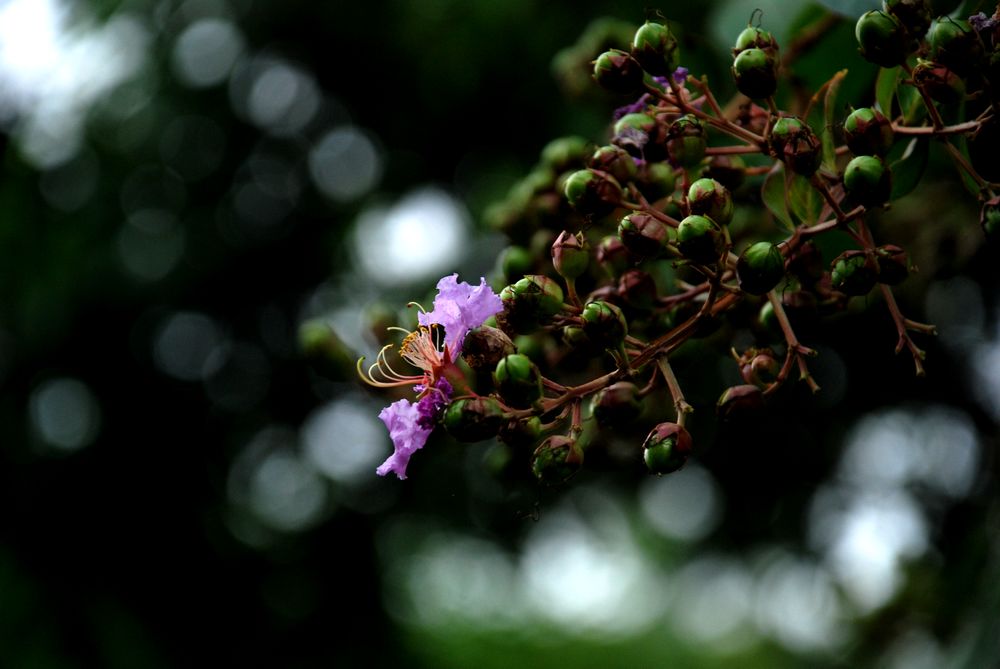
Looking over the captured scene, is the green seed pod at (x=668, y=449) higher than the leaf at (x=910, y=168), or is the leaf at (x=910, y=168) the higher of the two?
the leaf at (x=910, y=168)

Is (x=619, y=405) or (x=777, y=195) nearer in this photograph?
(x=619, y=405)

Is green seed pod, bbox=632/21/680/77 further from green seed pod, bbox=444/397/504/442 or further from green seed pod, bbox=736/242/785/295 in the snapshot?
green seed pod, bbox=444/397/504/442

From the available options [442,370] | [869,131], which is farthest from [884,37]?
[442,370]

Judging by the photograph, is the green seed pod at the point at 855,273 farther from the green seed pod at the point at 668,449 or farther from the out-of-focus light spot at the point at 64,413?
the out-of-focus light spot at the point at 64,413

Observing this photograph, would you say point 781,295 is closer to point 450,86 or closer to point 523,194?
point 523,194

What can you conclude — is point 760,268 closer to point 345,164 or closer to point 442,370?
point 442,370

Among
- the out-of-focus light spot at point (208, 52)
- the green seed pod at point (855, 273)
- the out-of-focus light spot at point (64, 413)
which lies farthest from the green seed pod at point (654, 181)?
the out-of-focus light spot at point (208, 52)

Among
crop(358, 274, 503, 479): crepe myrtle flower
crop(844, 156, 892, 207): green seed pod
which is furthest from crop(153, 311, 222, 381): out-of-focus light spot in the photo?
crop(844, 156, 892, 207): green seed pod
